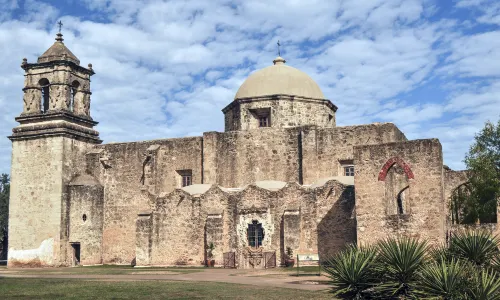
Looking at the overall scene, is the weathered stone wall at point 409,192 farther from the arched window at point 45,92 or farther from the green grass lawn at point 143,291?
the arched window at point 45,92

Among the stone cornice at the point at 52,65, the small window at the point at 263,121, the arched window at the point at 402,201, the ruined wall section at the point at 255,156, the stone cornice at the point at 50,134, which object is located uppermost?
the stone cornice at the point at 52,65

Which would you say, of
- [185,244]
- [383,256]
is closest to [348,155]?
[185,244]

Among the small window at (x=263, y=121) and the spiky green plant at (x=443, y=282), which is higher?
the small window at (x=263, y=121)

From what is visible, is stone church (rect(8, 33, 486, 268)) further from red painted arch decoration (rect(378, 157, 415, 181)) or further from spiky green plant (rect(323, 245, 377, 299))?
spiky green plant (rect(323, 245, 377, 299))

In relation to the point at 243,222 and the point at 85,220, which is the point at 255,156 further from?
the point at 85,220

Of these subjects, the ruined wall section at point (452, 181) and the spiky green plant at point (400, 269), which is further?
the ruined wall section at point (452, 181)

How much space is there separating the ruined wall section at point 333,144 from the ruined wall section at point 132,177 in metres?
5.73

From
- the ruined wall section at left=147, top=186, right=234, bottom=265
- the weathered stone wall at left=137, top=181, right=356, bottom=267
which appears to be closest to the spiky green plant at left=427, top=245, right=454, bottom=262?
the weathered stone wall at left=137, top=181, right=356, bottom=267

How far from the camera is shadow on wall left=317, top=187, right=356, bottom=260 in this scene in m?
25.1

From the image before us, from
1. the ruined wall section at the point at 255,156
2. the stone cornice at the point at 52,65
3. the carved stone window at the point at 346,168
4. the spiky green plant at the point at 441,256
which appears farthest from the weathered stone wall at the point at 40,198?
the spiky green plant at the point at 441,256

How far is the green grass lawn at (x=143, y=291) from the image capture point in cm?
1343

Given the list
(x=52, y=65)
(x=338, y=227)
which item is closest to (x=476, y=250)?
(x=338, y=227)

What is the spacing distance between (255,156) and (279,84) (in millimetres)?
4733

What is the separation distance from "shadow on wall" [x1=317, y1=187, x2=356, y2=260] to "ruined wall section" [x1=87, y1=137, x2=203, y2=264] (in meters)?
8.00
